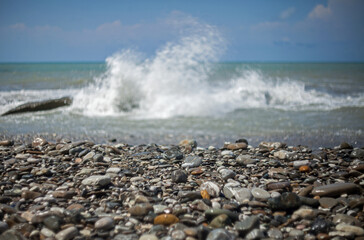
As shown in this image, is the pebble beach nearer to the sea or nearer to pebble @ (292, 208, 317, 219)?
pebble @ (292, 208, 317, 219)

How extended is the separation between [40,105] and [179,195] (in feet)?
20.9

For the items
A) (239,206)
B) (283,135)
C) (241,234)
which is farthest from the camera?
(283,135)

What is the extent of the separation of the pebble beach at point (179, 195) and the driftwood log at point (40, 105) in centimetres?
391

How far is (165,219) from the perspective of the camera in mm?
1978

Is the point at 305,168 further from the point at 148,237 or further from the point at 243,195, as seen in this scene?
the point at 148,237

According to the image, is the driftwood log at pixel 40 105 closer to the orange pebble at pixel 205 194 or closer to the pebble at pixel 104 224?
the pebble at pixel 104 224

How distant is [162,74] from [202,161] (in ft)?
20.2

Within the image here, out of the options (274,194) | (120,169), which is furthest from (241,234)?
(120,169)

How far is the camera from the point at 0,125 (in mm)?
5637

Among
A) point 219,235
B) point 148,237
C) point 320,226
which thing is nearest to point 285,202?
point 320,226

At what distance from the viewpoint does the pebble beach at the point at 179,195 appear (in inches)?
74.6

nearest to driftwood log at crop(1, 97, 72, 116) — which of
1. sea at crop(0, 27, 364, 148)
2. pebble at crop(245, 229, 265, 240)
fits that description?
sea at crop(0, 27, 364, 148)

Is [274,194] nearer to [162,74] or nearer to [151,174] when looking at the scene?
[151,174]

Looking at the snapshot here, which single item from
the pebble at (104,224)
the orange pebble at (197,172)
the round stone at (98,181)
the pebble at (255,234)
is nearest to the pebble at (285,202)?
the pebble at (255,234)
